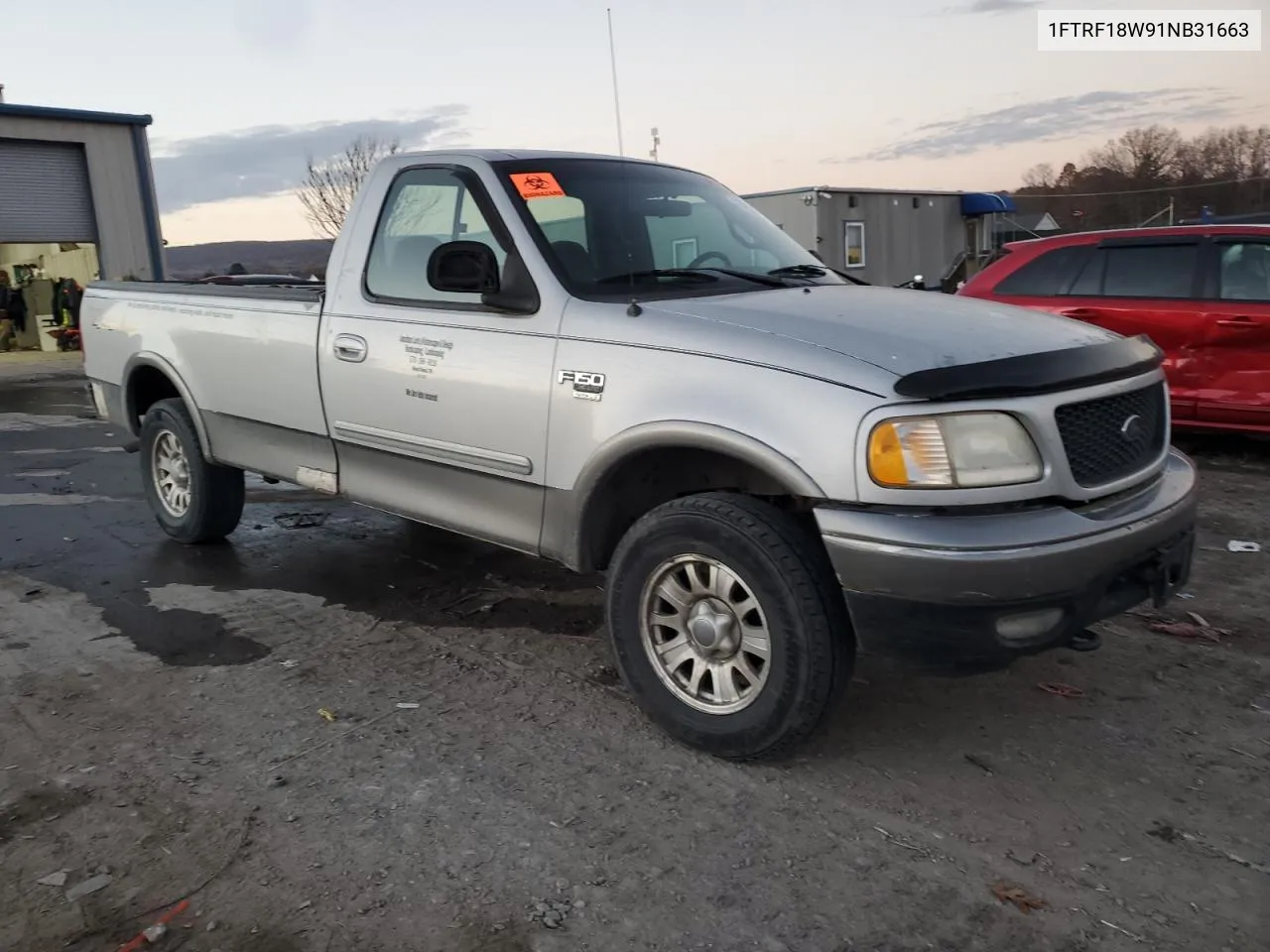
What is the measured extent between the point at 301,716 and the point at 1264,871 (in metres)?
3.03

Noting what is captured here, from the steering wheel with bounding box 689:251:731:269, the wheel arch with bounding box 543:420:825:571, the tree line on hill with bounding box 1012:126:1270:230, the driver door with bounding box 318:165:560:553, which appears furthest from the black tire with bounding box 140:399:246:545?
the tree line on hill with bounding box 1012:126:1270:230

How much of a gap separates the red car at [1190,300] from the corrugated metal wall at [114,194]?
66.0ft

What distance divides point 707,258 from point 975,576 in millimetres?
1925

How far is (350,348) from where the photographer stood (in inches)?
175

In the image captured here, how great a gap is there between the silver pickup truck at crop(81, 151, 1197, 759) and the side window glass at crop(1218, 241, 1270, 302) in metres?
4.33

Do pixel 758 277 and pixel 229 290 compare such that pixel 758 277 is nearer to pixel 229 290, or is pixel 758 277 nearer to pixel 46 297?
pixel 229 290

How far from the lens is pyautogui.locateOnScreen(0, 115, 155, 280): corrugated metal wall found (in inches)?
858

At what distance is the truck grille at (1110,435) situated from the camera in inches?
122

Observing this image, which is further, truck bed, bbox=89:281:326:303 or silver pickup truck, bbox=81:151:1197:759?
truck bed, bbox=89:281:326:303

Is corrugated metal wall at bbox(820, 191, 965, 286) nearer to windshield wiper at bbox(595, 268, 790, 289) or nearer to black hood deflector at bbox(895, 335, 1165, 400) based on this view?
windshield wiper at bbox(595, 268, 790, 289)

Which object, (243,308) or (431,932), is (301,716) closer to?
(431,932)

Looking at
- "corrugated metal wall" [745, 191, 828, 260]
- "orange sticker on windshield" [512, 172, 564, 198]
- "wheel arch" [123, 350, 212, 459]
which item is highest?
"corrugated metal wall" [745, 191, 828, 260]

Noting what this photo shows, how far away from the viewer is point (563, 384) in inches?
143

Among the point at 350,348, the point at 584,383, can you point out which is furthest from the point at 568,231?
the point at 350,348
